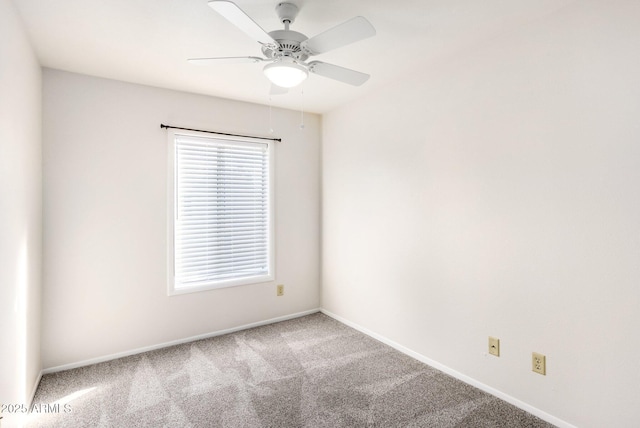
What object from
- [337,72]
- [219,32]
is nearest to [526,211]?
[337,72]

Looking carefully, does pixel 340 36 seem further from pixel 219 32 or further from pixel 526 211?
pixel 526 211

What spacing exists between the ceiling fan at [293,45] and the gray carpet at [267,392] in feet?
6.67

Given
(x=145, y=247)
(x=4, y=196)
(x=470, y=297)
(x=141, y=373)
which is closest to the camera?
(x=4, y=196)

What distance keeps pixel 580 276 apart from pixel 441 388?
1184mm

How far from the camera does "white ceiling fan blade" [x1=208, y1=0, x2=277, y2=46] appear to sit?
1350mm

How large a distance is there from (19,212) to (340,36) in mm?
2064

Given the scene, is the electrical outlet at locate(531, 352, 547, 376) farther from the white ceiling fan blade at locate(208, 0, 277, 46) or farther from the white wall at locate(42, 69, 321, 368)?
the white wall at locate(42, 69, 321, 368)

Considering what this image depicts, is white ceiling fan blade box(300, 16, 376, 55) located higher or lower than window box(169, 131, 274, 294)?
higher

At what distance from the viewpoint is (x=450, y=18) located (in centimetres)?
197

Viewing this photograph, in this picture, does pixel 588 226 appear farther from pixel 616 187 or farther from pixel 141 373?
pixel 141 373

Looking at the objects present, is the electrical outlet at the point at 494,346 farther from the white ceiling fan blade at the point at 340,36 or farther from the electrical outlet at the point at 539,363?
the white ceiling fan blade at the point at 340,36

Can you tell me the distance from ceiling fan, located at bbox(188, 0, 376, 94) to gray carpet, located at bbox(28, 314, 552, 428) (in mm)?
2034

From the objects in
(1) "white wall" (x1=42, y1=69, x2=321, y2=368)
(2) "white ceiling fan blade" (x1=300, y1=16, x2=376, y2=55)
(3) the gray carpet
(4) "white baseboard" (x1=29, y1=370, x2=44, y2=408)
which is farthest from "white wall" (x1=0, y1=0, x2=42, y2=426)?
(2) "white ceiling fan blade" (x1=300, y1=16, x2=376, y2=55)

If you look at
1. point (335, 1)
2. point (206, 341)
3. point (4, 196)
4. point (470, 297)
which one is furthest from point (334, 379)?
point (335, 1)
